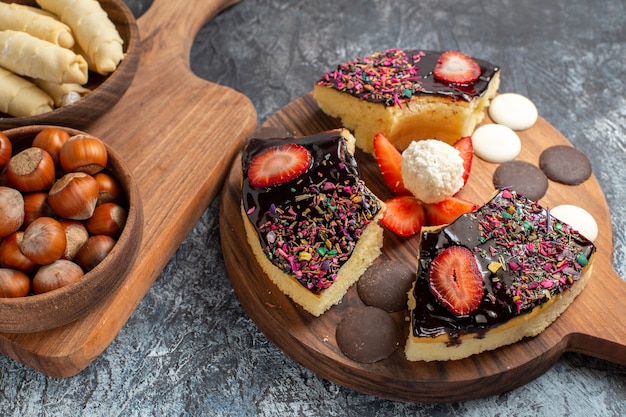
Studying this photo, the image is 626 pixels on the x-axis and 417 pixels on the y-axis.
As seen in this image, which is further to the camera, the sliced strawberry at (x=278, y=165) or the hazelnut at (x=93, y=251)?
the sliced strawberry at (x=278, y=165)

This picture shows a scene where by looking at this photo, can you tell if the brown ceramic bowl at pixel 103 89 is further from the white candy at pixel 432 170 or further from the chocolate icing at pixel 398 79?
the white candy at pixel 432 170

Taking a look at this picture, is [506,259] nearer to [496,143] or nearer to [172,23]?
[496,143]

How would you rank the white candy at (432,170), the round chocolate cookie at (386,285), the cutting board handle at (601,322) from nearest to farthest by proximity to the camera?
1. the cutting board handle at (601,322)
2. the round chocolate cookie at (386,285)
3. the white candy at (432,170)

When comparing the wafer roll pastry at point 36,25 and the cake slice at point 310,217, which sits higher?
the wafer roll pastry at point 36,25

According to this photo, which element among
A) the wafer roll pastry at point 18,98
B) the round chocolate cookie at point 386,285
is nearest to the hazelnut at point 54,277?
the wafer roll pastry at point 18,98

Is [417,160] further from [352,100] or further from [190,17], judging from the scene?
[190,17]

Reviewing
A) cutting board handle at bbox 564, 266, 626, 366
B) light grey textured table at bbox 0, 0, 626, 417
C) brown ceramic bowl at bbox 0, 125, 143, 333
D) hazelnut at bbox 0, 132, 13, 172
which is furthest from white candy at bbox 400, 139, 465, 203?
hazelnut at bbox 0, 132, 13, 172

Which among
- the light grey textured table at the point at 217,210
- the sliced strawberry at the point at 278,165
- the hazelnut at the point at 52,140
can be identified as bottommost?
the light grey textured table at the point at 217,210
